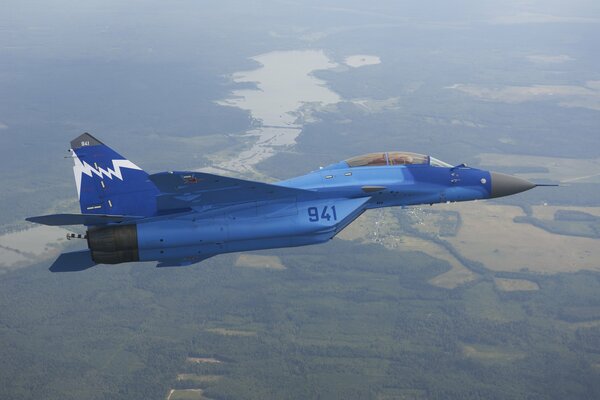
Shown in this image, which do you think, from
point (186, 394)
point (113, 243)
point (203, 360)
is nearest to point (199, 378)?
point (203, 360)

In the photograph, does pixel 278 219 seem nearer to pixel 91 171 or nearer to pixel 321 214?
pixel 321 214

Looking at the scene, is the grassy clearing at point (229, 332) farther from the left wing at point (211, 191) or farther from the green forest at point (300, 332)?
the left wing at point (211, 191)

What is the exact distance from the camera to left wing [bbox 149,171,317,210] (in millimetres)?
27656

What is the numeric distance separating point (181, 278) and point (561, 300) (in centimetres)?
8356

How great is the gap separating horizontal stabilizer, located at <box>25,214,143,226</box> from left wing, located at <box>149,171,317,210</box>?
1849mm

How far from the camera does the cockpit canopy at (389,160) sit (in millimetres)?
31328

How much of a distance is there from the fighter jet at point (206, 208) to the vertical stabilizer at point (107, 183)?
43 millimetres

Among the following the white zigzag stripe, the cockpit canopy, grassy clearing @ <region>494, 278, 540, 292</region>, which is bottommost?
grassy clearing @ <region>494, 278, 540, 292</region>

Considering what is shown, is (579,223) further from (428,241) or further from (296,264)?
(296,264)

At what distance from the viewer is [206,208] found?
29328 millimetres

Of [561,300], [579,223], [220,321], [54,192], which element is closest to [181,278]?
[220,321]

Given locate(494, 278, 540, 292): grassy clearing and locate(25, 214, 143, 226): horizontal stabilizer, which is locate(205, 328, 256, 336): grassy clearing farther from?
locate(25, 214, 143, 226): horizontal stabilizer

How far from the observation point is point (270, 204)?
97.0 ft

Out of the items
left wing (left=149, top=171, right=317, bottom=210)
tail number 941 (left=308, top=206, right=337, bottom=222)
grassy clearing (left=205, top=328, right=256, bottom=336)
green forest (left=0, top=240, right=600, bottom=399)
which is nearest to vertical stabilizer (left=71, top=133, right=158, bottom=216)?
left wing (left=149, top=171, right=317, bottom=210)
